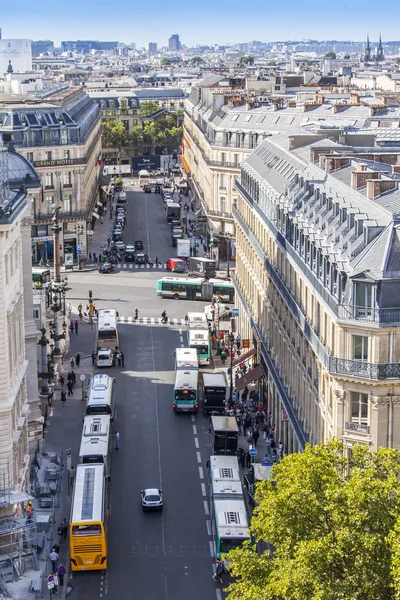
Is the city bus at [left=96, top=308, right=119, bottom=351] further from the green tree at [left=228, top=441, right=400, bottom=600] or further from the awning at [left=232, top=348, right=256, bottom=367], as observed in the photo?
the green tree at [left=228, top=441, right=400, bottom=600]

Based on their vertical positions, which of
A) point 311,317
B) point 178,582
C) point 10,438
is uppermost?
point 311,317

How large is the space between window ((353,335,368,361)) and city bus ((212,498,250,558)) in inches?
423

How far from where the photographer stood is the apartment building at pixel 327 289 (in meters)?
54.7

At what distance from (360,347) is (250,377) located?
33543 mm

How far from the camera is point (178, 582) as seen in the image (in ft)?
194

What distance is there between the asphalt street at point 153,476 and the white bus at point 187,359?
2.29 meters

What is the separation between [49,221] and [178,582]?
81653 mm

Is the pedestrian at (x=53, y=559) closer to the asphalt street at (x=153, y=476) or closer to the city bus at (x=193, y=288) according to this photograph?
the asphalt street at (x=153, y=476)

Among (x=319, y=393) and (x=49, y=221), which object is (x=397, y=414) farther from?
(x=49, y=221)

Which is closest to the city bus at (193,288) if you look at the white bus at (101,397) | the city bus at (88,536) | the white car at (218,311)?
the white car at (218,311)

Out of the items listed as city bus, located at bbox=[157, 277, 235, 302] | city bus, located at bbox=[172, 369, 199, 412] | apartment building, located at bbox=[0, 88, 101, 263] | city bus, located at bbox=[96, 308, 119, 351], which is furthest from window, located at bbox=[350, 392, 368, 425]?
apartment building, located at bbox=[0, 88, 101, 263]

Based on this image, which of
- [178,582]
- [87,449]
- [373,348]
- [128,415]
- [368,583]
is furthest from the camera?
[128,415]

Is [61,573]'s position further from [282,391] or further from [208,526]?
[282,391]

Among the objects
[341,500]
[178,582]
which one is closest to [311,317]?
[178,582]
